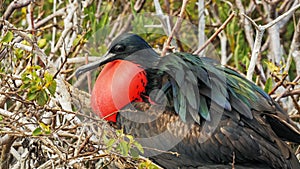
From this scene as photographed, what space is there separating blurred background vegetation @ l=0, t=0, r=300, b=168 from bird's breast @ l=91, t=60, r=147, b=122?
0.09 m

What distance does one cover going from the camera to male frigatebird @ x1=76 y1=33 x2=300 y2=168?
2828mm

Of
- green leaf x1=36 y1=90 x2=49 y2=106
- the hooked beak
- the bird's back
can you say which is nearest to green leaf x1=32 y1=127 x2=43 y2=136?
green leaf x1=36 y1=90 x2=49 y2=106

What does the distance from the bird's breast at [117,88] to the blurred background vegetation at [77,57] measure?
9 cm

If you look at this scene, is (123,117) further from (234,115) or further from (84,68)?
(234,115)

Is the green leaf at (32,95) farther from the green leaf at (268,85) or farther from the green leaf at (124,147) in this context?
the green leaf at (268,85)

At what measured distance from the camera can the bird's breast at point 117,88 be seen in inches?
117

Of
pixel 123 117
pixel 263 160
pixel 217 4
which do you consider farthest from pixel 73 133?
pixel 217 4

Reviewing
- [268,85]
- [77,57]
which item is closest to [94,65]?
[77,57]

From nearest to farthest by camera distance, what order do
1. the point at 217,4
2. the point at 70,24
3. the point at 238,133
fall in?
the point at 238,133 → the point at 70,24 → the point at 217,4

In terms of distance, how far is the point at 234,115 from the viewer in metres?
2.85

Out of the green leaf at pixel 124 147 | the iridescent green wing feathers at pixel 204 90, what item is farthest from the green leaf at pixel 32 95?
the iridescent green wing feathers at pixel 204 90

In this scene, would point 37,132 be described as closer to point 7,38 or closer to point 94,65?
point 7,38

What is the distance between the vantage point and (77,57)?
3.50 metres

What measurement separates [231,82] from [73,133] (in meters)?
0.72
